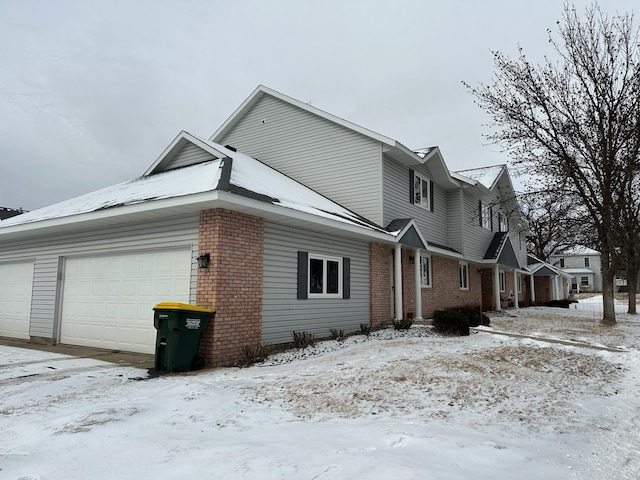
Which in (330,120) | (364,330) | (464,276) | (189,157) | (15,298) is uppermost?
(330,120)

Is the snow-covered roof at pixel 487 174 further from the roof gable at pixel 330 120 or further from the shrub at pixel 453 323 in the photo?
the shrub at pixel 453 323

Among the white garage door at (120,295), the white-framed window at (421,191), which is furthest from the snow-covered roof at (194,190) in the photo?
the white-framed window at (421,191)

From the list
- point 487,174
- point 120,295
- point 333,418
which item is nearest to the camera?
point 333,418

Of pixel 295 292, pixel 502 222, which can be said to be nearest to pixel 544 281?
pixel 502 222

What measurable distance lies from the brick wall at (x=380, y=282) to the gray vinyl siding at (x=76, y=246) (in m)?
6.13

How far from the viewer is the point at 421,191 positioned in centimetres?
1706

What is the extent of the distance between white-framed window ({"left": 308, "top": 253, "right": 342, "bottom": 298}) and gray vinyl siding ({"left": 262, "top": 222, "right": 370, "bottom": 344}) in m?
0.16

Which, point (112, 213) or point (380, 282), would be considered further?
point (380, 282)

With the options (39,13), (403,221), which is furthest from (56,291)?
(403,221)

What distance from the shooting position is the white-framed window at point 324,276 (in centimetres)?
1117

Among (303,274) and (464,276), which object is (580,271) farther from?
(303,274)

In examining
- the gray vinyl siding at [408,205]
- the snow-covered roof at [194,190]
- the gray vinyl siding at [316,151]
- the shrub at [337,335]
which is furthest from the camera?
the gray vinyl siding at [408,205]

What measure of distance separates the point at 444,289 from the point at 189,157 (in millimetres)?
11994

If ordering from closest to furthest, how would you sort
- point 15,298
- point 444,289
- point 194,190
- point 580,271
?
point 194,190 → point 15,298 → point 444,289 → point 580,271
